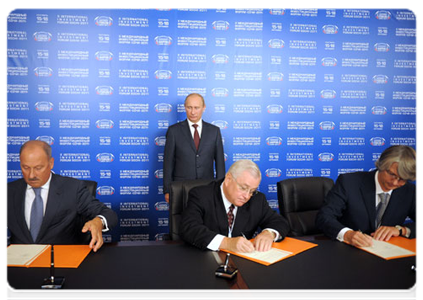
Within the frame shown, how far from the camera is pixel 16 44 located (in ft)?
13.3

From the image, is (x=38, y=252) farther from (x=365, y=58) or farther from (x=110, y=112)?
(x=365, y=58)

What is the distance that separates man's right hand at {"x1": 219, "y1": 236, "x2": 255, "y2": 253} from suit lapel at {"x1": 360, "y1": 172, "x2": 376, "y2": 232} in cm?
94

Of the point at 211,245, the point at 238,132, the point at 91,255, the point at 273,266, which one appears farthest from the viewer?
the point at 238,132

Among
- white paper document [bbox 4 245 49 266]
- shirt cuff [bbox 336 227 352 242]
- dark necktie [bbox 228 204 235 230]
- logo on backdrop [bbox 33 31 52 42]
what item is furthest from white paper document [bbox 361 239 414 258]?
logo on backdrop [bbox 33 31 52 42]

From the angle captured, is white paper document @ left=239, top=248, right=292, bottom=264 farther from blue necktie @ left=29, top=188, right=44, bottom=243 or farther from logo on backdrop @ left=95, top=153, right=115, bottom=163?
logo on backdrop @ left=95, top=153, right=115, bottom=163

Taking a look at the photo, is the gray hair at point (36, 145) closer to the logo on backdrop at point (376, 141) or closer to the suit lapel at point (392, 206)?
the suit lapel at point (392, 206)

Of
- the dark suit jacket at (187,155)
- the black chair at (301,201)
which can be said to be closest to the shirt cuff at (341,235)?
the black chair at (301,201)

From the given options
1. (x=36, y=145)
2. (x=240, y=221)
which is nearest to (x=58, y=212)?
(x=36, y=145)

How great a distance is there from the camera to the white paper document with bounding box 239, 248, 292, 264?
5.49ft

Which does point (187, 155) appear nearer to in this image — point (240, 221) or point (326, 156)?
point (240, 221)

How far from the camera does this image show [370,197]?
2.27 meters

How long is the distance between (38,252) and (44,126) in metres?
2.76

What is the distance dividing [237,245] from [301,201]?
0.97 meters

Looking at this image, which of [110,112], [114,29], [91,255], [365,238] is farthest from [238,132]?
[91,255]
